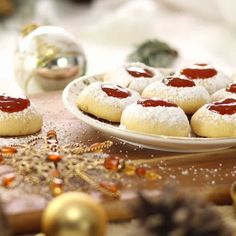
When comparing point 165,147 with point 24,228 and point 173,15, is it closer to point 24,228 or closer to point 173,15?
point 24,228

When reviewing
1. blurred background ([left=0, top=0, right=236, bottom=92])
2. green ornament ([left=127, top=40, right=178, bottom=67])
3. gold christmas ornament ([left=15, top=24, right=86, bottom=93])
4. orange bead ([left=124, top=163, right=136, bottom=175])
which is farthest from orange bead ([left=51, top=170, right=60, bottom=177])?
blurred background ([left=0, top=0, right=236, bottom=92])

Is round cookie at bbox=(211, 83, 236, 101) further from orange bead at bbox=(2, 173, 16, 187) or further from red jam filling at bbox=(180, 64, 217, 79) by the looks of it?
orange bead at bbox=(2, 173, 16, 187)

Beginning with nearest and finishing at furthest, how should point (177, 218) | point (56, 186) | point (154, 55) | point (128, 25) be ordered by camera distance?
point (177, 218) → point (56, 186) → point (154, 55) → point (128, 25)

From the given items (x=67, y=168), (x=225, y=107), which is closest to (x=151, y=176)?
(x=67, y=168)

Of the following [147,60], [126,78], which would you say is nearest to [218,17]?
[147,60]

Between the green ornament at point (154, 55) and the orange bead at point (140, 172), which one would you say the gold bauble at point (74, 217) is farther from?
the green ornament at point (154, 55)

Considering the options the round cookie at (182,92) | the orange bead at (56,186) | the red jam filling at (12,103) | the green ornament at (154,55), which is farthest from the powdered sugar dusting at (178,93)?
the green ornament at (154,55)

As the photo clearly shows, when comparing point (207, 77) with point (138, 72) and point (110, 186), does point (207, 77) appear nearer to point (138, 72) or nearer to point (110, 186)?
point (138, 72)

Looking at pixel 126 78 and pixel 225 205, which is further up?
pixel 126 78
